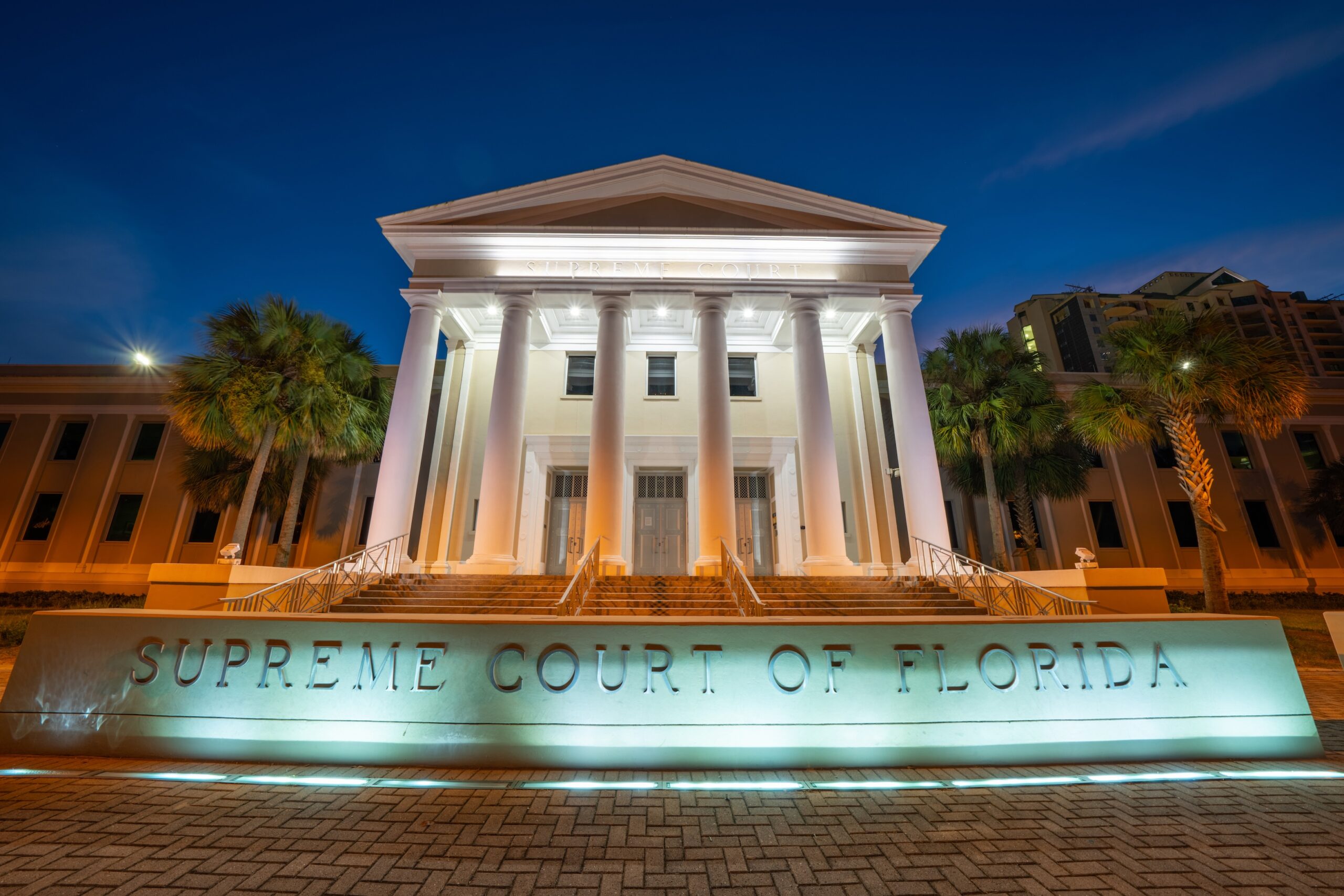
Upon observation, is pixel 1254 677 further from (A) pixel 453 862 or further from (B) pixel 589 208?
(B) pixel 589 208

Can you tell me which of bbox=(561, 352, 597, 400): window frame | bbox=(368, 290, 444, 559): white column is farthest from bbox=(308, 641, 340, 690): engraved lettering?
bbox=(561, 352, 597, 400): window frame

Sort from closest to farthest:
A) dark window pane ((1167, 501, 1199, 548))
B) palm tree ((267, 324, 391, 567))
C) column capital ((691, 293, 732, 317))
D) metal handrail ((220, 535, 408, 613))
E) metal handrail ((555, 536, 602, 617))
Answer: metal handrail ((555, 536, 602, 617)) < metal handrail ((220, 535, 408, 613)) < column capital ((691, 293, 732, 317)) < palm tree ((267, 324, 391, 567)) < dark window pane ((1167, 501, 1199, 548))

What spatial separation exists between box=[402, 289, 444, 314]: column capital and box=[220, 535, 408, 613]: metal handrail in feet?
20.4

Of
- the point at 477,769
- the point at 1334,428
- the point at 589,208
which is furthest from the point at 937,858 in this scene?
the point at 1334,428

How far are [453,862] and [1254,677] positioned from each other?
6980 millimetres

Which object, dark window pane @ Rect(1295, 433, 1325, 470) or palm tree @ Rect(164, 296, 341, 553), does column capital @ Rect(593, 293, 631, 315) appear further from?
dark window pane @ Rect(1295, 433, 1325, 470)

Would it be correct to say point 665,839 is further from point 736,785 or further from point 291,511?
point 291,511

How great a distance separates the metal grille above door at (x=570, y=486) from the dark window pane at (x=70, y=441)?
74.8 ft

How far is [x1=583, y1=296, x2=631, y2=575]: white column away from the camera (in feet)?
40.5

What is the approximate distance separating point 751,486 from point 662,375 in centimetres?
440

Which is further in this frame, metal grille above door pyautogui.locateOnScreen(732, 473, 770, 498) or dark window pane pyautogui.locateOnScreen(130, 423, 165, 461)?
dark window pane pyautogui.locateOnScreen(130, 423, 165, 461)

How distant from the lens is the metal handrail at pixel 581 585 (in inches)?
301

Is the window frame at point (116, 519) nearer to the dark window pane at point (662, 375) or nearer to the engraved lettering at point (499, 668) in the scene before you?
the dark window pane at point (662, 375)

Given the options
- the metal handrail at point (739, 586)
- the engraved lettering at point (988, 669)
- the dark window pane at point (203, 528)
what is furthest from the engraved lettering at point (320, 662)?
the dark window pane at point (203, 528)
